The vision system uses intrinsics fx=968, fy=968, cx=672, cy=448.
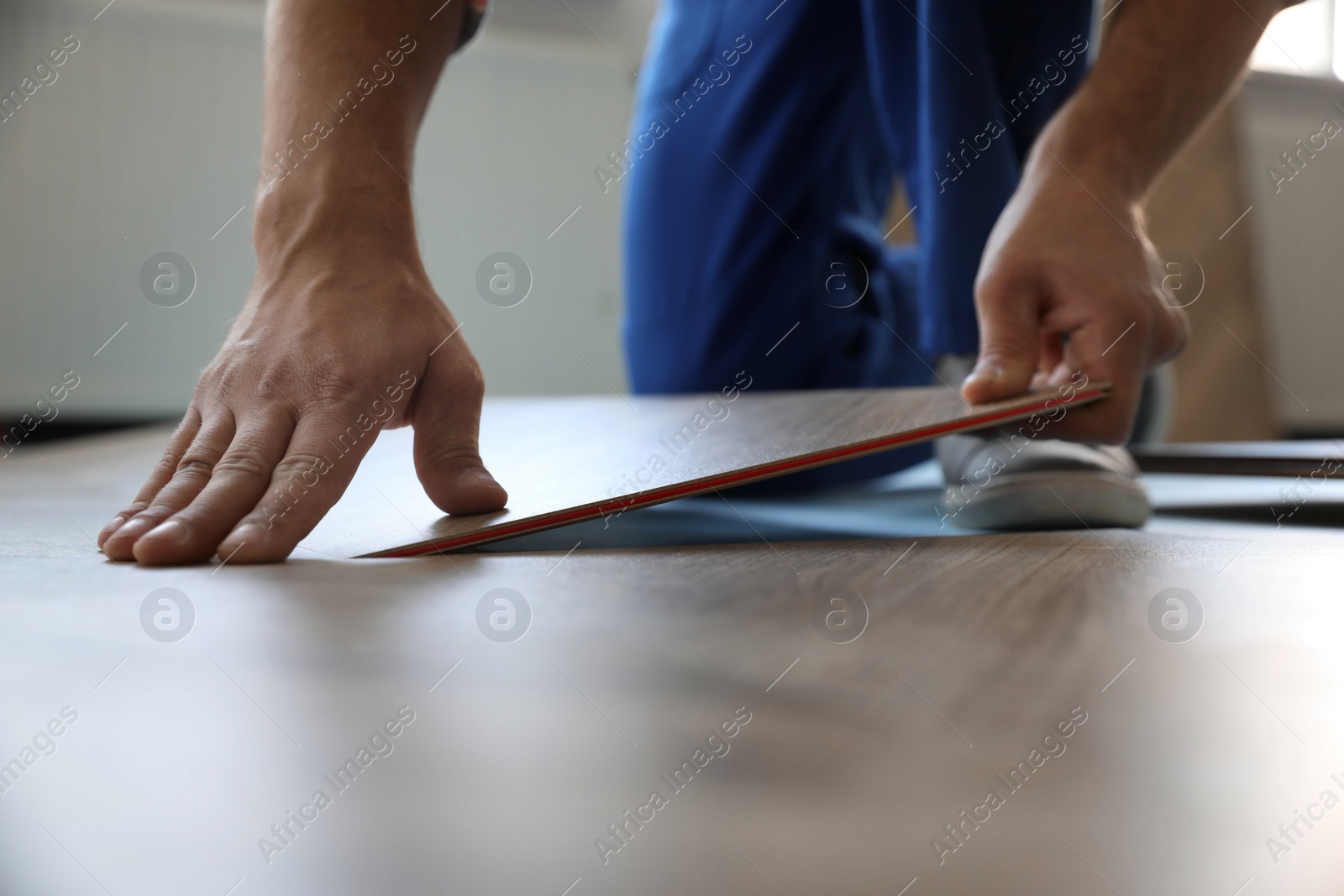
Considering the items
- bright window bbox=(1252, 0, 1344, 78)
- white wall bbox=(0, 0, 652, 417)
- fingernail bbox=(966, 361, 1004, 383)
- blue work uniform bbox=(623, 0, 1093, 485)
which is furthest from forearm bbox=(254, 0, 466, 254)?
bright window bbox=(1252, 0, 1344, 78)

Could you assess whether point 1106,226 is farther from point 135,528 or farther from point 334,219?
point 135,528

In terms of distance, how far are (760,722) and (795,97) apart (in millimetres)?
1189

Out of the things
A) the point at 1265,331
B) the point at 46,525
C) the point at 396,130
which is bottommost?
the point at 1265,331

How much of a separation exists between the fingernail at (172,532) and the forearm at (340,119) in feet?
0.70

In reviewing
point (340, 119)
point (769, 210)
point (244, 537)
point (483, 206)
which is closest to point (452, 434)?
point (244, 537)

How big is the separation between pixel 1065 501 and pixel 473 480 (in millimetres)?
469

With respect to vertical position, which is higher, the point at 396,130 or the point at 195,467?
the point at 396,130

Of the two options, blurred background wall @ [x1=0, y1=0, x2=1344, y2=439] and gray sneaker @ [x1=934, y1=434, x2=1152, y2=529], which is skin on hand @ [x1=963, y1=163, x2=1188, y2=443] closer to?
gray sneaker @ [x1=934, y1=434, x2=1152, y2=529]

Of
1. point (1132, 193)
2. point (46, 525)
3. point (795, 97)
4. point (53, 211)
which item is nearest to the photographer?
point (46, 525)

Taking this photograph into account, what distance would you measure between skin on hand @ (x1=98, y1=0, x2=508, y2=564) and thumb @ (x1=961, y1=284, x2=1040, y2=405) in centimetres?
36

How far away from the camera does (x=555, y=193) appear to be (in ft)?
8.84

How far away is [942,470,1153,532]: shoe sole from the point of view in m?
0.77

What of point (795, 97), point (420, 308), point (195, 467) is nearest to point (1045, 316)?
point (420, 308)

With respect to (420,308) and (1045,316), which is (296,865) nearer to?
(420,308)
